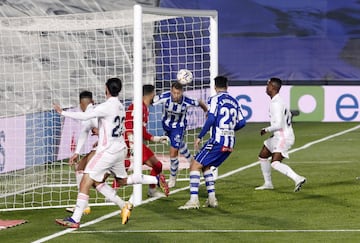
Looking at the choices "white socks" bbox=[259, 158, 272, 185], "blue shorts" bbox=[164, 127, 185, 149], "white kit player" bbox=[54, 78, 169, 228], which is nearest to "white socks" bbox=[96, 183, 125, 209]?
"white kit player" bbox=[54, 78, 169, 228]

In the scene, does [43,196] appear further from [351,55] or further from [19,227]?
[351,55]

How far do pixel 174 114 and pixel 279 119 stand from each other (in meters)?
1.88

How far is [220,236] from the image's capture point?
13.7 m

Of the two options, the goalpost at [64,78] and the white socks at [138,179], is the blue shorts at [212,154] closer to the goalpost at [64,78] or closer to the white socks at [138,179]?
the goalpost at [64,78]

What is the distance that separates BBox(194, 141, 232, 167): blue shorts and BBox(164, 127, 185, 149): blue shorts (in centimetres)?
278

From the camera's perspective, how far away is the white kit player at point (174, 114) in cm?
1864

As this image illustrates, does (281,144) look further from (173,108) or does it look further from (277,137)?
(173,108)

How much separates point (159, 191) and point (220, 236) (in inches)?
175

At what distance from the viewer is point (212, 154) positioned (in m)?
16.2

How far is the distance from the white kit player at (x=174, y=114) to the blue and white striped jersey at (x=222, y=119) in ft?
7.66

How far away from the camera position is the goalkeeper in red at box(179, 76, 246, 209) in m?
16.1

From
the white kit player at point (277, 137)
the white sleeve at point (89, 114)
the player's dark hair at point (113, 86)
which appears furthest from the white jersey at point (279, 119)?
the white sleeve at point (89, 114)

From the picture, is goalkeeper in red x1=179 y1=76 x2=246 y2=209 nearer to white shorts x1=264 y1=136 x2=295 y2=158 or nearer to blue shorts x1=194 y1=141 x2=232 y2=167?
blue shorts x1=194 y1=141 x2=232 y2=167

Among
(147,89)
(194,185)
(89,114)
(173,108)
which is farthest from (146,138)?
(89,114)
